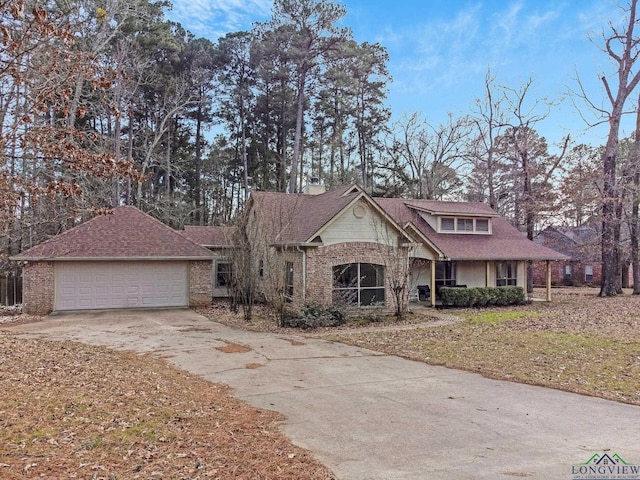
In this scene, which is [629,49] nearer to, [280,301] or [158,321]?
[280,301]

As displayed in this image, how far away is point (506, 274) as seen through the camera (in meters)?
23.4

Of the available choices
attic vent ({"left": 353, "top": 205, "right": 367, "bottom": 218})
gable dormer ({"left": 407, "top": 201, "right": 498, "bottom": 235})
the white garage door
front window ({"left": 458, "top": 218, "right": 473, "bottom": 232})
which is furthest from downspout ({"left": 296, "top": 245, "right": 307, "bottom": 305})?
front window ({"left": 458, "top": 218, "right": 473, "bottom": 232})

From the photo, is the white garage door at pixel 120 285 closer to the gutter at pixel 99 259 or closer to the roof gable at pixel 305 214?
the gutter at pixel 99 259

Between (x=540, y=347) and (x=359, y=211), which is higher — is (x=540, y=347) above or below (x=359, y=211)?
below

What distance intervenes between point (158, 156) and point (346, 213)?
1782 centimetres

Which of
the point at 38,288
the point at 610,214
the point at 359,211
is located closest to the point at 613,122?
the point at 610,214

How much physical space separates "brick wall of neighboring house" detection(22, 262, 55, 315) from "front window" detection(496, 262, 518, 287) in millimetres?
20203

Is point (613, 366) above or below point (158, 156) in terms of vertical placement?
below

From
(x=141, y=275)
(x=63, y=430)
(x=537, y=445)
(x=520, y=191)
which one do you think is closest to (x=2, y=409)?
(x=63, y=430)

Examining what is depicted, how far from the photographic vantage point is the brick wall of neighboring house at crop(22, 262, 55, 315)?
1764 cm

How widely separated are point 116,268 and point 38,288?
2.84 metres

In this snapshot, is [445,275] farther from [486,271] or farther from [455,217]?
[455,217]

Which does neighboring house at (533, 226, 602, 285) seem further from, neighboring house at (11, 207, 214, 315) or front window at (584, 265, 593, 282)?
neighboring house at (11, 207, 214, 315)

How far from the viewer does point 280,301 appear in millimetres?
14875
